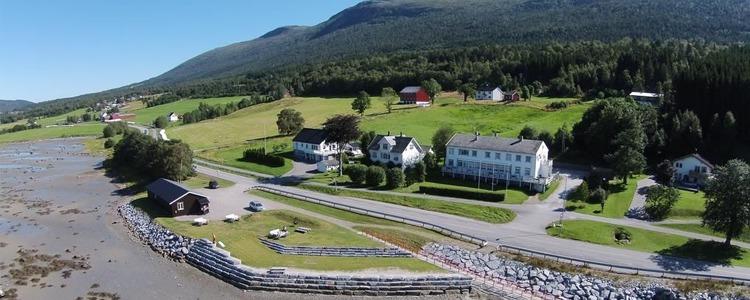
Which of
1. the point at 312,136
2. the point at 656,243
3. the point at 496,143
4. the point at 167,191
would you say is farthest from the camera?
the point at 312,136

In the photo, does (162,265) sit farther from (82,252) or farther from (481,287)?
(481,287)

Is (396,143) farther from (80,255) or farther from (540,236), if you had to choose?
(80,255)

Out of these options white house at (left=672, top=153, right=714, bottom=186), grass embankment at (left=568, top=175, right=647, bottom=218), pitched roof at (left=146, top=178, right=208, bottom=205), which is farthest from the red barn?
pitched roof at (left=146, top=178, right=208, bottom=205)

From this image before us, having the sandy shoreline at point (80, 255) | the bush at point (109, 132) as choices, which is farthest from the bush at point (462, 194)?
the bush at point (109, 132)

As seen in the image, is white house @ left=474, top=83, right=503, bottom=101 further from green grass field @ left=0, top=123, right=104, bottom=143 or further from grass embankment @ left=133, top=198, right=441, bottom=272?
green grass field @ left=0, top=123, right=104, bottom=143

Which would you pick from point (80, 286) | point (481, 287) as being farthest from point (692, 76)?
point (80, 286)

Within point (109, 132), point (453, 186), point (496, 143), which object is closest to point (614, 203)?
point (496, 143)
